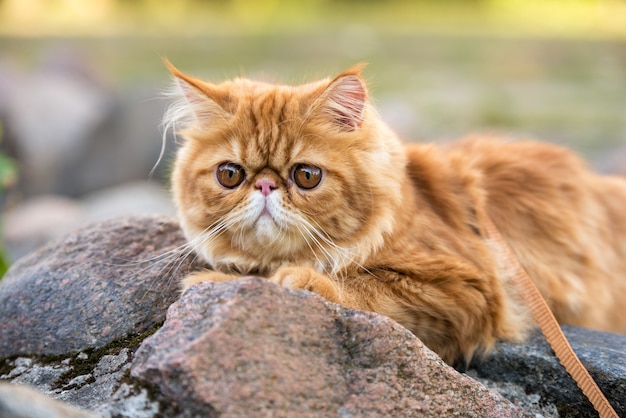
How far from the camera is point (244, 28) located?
798 inches

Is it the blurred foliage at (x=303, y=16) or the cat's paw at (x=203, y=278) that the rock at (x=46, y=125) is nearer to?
the cat's paw at (x=203, y=278)

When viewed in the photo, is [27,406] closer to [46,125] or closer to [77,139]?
[77,139]

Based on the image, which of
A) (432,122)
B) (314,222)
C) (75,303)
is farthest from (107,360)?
(432,122)

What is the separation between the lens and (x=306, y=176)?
8.32 feet

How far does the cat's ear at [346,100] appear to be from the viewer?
2594mm

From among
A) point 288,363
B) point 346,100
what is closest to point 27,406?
point 288,363

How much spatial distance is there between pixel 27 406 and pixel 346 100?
158 centimetres

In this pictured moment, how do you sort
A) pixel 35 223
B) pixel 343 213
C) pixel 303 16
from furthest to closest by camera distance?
1. pixel 303 16
2. pixel 35 223
3. pixel 343 213

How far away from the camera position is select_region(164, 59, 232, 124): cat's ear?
2717 mm

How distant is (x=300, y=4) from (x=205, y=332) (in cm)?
2848

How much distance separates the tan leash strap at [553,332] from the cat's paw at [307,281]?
2.98 feet

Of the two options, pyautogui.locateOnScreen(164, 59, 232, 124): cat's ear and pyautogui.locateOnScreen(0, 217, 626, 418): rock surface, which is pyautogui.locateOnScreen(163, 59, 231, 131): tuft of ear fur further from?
pyautogui.locateOnScreen(0, 217, 626, 418): rock surface

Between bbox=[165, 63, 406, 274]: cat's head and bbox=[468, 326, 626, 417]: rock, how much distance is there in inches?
28.0

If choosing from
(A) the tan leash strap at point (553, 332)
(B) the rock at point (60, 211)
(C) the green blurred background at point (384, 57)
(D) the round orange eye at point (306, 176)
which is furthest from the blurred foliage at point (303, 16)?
(D) the round orange eye at point (306, 176)
